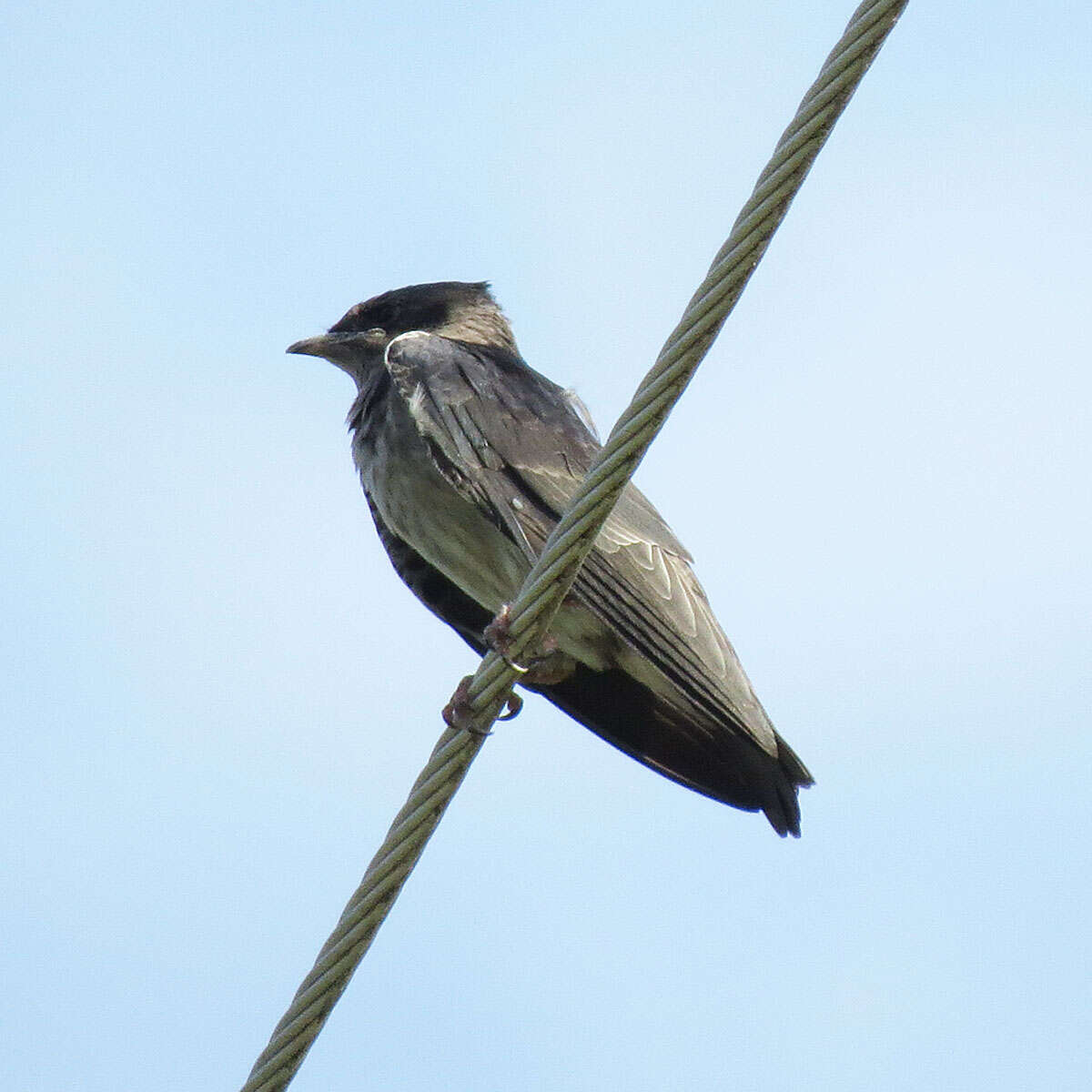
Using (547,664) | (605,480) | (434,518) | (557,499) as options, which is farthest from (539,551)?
(605,480)

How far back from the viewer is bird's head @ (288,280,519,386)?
8859 millimetres

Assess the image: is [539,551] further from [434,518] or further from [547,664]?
[547,664]

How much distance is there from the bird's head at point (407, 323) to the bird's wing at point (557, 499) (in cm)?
89

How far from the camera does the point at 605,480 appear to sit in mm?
3967

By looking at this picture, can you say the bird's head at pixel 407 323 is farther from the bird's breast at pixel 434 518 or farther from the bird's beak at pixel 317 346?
the bird's breast at pixel 434 518

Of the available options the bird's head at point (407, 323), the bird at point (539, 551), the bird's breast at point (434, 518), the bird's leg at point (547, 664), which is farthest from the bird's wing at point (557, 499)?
the bird's head at point (407, 323)

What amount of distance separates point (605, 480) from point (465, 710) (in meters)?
1.06

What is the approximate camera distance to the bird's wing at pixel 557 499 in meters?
6.16

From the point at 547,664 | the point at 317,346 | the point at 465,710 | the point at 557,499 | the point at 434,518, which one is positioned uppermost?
the point at 317,346

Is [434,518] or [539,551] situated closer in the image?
[539,551]

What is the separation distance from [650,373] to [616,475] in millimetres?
242

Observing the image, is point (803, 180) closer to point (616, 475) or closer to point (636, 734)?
point (616, 475)

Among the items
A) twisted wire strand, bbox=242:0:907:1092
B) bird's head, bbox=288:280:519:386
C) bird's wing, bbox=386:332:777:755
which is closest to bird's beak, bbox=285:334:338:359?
bird's head, bbox=288:280:519:386

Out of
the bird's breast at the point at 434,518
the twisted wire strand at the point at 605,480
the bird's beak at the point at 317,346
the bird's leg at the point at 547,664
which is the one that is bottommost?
the twisted wire strand at the point at 605,480
